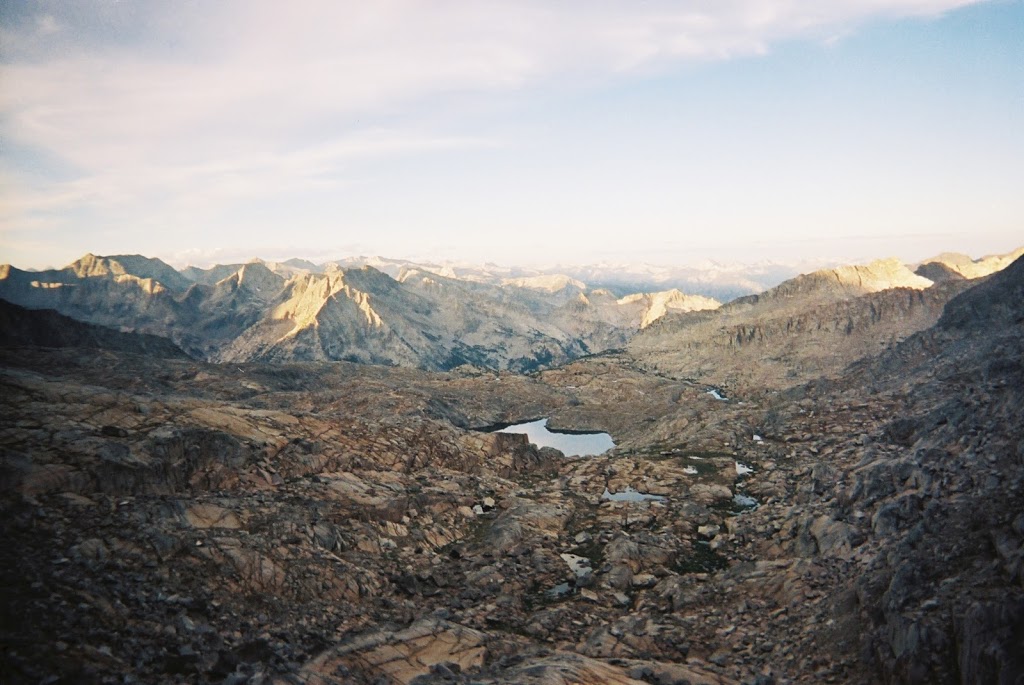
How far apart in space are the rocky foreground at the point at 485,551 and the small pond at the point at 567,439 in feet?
138

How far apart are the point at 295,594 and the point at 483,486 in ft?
72.1

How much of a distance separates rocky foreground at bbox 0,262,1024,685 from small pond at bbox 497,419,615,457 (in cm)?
4197

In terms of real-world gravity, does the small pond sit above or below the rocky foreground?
below

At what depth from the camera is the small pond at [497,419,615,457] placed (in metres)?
96.6

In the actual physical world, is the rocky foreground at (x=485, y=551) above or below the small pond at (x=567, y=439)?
above

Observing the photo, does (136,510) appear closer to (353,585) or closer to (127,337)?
(353,585)

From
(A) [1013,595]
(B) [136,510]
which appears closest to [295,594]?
(B) [136,510]

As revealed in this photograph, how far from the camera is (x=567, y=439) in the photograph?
10725 cm

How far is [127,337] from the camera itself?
450 ft

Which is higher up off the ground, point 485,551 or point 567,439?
point 485,551

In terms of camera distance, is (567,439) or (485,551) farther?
(567,439)

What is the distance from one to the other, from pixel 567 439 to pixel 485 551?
73.8 metres

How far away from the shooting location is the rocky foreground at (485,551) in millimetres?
18703

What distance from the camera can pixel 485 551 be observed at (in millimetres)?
34531
